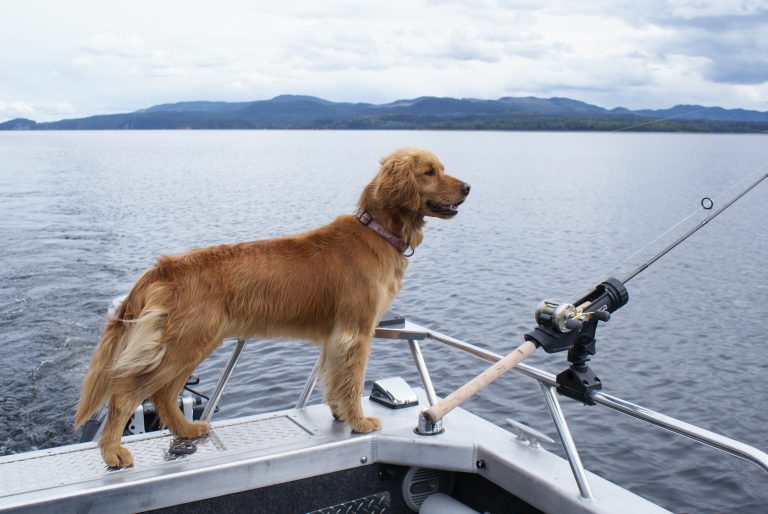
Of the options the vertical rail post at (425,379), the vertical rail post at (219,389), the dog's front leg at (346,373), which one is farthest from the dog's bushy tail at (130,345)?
the vertical rail post at (425,379)

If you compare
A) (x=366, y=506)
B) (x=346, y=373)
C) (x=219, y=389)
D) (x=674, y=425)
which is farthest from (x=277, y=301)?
(x=674, y=425)

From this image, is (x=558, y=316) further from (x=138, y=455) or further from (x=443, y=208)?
(x=138, y=455)

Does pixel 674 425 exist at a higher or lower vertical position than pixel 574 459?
higher

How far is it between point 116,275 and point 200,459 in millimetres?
13806

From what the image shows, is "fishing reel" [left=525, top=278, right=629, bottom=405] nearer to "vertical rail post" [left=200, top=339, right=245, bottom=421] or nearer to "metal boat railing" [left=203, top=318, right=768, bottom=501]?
"metal boat railing" [left=203, top=318, right=768, bottom=501]

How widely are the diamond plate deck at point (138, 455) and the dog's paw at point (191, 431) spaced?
53 millimetres

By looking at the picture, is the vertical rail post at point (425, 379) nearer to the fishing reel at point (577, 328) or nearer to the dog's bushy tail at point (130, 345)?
the fishing reel at point (577, 328)

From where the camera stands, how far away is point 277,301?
422 cm

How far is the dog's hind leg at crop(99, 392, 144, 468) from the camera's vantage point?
374 centimetres

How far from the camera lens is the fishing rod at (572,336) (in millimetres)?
3094

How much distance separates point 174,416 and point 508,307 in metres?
12.0

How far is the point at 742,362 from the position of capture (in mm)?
12719

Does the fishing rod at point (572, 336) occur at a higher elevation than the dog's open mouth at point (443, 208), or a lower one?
lower

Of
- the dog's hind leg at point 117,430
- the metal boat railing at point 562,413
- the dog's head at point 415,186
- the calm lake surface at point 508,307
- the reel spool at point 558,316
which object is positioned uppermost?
the dog's head at point 415,186
